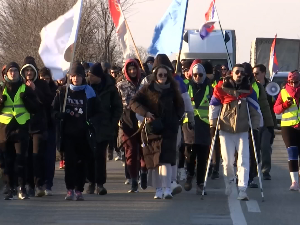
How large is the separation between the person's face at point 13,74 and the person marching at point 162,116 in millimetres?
1639

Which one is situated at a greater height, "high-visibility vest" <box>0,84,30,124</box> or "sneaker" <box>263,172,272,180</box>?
"high-visibility vest" <box>0,84,30,124</box>

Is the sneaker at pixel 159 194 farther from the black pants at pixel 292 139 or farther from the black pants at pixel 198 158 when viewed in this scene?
the black pants at pixel 292 139

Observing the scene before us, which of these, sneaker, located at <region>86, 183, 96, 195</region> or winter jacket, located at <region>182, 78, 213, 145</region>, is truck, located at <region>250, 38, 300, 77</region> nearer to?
winter jacket, located at <region>182, 78, 213, 145</region>

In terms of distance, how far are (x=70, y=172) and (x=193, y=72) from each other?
2.59 meters

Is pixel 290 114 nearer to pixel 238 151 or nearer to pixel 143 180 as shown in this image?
pixel 238 151

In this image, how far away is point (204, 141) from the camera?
43.0 ft

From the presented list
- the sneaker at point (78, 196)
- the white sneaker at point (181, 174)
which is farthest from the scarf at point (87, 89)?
the white sneaker at point (181, 174)

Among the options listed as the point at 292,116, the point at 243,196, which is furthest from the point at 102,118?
the point at 292,116

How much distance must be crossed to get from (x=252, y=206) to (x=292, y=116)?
2.39 meters

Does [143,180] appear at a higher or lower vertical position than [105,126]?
lower

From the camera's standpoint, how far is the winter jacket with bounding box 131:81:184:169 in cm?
1204

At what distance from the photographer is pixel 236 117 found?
1216cm

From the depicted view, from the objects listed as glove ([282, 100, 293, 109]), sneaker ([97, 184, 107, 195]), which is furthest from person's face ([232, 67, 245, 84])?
sneaker ([97, 184, 107, 195])

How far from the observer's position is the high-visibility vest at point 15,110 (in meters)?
12.0
